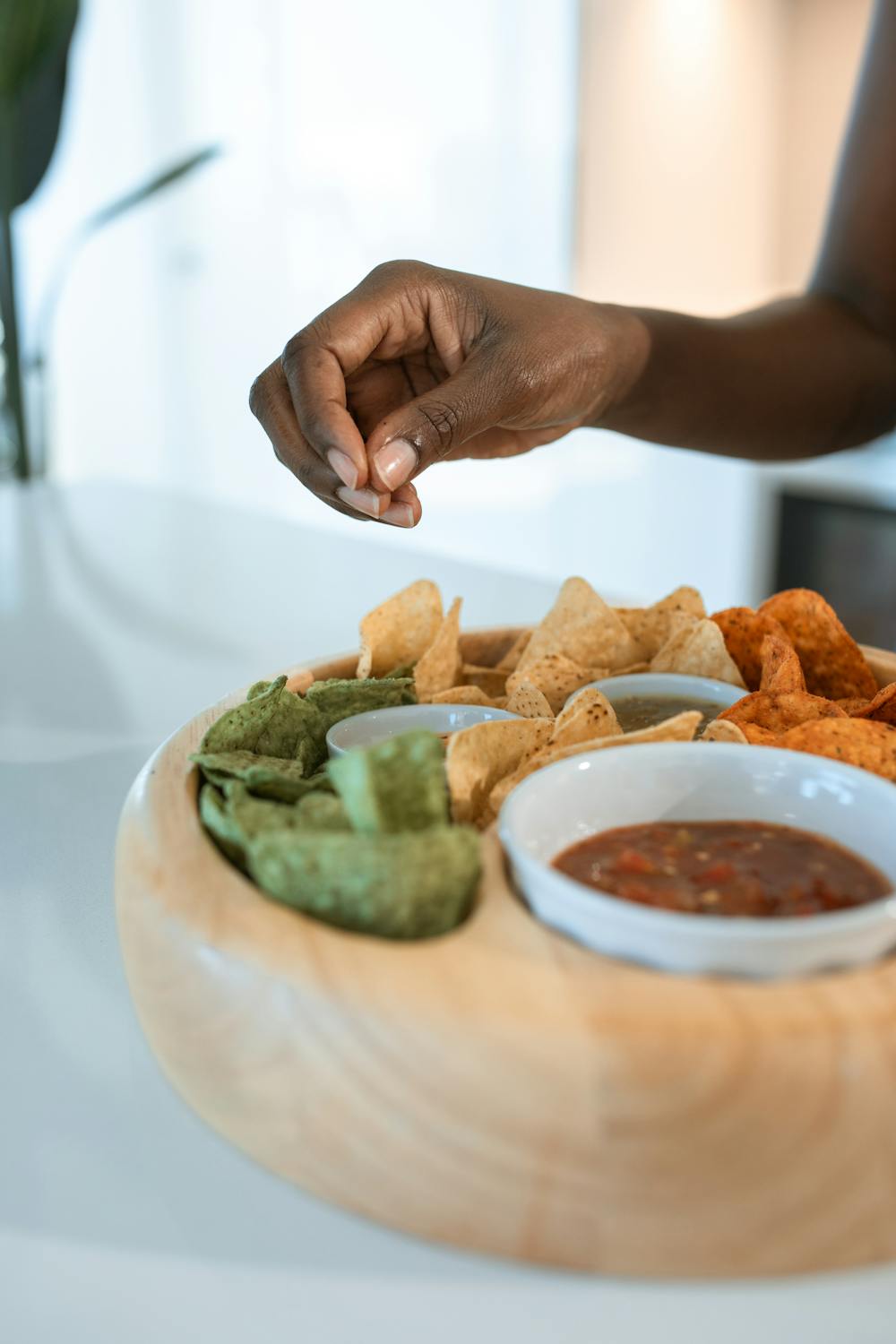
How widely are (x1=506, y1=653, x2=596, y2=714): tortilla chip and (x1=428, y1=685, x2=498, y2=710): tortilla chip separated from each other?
1.1 inches

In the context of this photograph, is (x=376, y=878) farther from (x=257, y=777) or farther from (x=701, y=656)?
(x=701, y=656)

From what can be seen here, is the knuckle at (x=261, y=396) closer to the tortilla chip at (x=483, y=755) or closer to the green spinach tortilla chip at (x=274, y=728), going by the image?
the green spinach tortilla chip at (x=274, y=728)

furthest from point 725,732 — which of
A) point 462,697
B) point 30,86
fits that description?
point 30,86

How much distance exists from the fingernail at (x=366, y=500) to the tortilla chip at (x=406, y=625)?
19cm

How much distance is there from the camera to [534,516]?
5.56m

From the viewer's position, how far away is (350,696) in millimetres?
1048

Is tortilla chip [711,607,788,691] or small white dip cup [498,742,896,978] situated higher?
small white dip cup [498,742,896,978]

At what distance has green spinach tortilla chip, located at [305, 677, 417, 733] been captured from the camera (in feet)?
3.39

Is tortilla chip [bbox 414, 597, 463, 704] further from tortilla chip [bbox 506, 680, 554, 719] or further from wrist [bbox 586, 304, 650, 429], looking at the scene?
wrist [bbox 586, 304, 650, 429]

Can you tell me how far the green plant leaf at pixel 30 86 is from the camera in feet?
8.89

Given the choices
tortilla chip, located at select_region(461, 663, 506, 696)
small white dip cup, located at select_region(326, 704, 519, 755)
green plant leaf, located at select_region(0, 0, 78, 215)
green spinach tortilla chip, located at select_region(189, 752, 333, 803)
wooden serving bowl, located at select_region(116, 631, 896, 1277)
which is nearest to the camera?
wooden serving bowl, located at select_region(116, 631, 896, 1277)

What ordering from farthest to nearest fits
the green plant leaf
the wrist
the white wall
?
the white wall → the green plant leaf → the wrist

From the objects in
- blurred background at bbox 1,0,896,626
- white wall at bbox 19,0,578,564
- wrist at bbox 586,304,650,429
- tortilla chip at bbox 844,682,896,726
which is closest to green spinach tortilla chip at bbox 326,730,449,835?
tortilla chip at bbox 844,682,896,726

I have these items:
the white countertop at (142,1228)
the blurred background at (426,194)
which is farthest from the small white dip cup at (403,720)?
the blurred background at (426,194)
